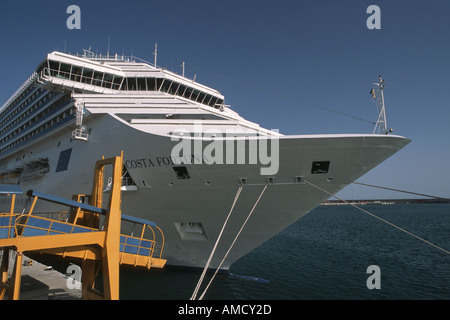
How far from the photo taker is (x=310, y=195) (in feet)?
34.7

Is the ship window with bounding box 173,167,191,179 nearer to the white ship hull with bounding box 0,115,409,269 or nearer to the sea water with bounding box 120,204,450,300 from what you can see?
the white ship hull with bounding box 0,115,409,269

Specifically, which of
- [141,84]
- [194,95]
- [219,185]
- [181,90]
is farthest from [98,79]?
[219,185]

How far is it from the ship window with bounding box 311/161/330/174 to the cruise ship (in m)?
0.03

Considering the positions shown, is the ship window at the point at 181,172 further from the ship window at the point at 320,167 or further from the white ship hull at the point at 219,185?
the ship window at the point at 320,167

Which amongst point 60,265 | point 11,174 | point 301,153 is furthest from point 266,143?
point 11,174

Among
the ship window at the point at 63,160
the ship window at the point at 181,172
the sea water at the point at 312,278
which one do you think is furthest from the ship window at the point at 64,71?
the sea water at the point at 312,278

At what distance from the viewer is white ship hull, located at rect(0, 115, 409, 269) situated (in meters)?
9.59

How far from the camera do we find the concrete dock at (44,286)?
7.60m

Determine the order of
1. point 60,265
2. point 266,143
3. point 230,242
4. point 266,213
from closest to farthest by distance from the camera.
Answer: point 266,143 < point 266,213 < point 230,242 < point 60,265

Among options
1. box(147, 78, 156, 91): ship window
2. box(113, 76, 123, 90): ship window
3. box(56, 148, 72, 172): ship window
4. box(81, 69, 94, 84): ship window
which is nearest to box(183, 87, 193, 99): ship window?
box(147, 78, 156, 91): ship window

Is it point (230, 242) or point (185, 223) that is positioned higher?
point (185, 223)

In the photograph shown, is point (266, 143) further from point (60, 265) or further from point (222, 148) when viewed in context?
point (60, 265)

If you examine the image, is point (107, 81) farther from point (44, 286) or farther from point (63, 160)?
point (44, 286)
